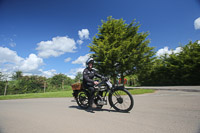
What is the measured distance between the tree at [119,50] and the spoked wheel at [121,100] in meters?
9.52

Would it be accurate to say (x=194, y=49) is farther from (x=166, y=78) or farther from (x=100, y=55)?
(x=100, y=55)

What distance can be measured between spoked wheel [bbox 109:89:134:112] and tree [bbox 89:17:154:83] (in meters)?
9.52

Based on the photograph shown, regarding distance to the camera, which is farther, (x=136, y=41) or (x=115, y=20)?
(x=115, y=20)

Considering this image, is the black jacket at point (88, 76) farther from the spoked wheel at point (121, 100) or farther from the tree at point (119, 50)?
the tree at point (119, 50)

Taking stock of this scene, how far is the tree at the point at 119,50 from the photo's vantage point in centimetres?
1331

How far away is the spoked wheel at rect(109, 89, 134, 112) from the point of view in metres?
3.34

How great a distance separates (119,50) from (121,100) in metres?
10.0

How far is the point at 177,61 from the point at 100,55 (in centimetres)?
1866

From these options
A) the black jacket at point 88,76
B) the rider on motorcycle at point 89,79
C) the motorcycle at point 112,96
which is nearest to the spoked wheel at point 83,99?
the motorcycle at point 112,96

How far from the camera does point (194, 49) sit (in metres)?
20.8

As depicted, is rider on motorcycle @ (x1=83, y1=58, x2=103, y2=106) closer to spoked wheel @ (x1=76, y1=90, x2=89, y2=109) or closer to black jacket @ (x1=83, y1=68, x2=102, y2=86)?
black jacket @ (x1=83, y1=68, x2=102, y2=86)

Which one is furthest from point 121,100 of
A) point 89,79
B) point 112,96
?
point 89,79

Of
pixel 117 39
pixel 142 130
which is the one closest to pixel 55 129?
pixel 142 130

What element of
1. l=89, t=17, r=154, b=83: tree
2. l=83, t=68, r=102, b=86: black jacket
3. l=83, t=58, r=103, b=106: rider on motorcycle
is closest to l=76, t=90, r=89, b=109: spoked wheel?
l=83, t=58, r=103, b=106: rider on motorcycle
